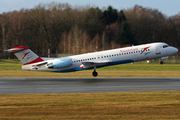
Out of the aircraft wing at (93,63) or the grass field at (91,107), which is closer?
the grass field at (91,107)

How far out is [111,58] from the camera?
37.8 m

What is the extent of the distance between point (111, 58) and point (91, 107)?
21767 mm

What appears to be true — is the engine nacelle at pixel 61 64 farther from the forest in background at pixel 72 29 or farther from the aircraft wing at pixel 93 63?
the forest in background at pixel 72 29

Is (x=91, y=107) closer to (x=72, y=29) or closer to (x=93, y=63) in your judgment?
(x=93, y=63)

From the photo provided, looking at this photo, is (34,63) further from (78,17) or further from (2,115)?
(78,17)

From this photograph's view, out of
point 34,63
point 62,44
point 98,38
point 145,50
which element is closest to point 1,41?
point 62,44

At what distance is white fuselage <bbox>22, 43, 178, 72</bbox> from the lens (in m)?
37.6

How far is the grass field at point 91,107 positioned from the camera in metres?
14.2

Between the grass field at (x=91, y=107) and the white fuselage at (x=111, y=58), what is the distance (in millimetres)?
17104

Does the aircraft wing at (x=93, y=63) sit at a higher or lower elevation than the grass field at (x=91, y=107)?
higher

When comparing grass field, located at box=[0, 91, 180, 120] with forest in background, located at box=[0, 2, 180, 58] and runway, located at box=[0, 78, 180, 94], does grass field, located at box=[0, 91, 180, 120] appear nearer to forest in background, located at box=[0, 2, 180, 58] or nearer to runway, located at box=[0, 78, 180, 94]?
runway, located at box=[0, 78, 180, 94]

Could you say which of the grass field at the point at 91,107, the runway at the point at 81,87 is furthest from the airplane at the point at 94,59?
the grass field at the point at 91,107

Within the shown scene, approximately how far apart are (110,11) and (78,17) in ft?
50.8

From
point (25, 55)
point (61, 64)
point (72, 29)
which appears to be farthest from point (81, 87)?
point (72, 29)
